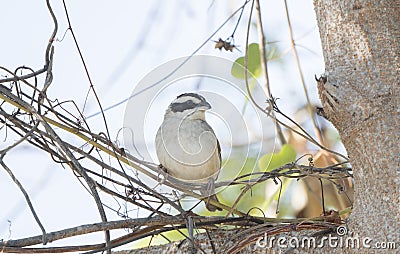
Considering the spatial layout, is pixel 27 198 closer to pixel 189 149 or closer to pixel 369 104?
pixel 369 104

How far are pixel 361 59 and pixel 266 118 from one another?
45cm

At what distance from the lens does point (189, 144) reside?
247cm

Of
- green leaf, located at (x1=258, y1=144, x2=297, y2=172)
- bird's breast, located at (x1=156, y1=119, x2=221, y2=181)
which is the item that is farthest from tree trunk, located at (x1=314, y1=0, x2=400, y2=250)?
bird's breast, located at (x1=156, y1=119, x2=221, y2=181)

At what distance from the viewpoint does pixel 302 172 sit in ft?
6.54

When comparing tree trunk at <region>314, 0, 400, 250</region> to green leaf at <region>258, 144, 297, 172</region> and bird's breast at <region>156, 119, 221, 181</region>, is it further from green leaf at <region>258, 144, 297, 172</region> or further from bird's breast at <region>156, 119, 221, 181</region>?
bird's breast at <region>156, 119, 221, 181</region>

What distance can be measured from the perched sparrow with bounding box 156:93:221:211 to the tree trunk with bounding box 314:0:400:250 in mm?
716

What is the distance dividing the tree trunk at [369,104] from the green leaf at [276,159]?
64 centimetres

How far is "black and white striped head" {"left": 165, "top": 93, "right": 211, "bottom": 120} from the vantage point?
2363mm

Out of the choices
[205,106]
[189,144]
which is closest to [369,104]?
[205,106]

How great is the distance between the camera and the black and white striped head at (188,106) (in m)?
2.36

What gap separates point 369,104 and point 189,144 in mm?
919

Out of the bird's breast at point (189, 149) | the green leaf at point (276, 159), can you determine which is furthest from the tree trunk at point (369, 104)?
the bird's breast at point (189, 149)

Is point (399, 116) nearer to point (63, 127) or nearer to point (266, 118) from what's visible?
point (266, 118)

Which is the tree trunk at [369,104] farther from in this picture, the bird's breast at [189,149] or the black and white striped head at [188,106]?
the bird's breast at [189,149]
